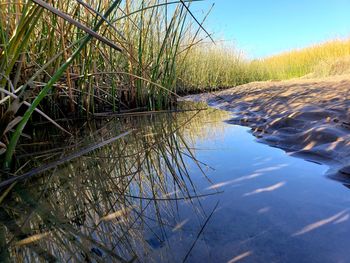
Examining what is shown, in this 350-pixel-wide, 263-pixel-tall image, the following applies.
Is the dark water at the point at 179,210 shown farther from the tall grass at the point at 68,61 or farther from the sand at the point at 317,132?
the tall grass at the point at 68,61

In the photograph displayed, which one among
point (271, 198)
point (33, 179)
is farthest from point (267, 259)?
point (33, 179)

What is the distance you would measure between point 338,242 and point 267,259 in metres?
0.13

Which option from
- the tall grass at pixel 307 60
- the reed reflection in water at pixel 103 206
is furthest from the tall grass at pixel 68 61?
the tall grass at pixel 307 60

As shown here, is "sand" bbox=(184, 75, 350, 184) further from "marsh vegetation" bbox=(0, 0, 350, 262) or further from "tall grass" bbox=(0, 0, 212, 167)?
"tall grass" bbox=(0, 0, 212, 167)

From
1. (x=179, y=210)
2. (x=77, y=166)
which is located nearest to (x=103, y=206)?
(x=179, y=210)

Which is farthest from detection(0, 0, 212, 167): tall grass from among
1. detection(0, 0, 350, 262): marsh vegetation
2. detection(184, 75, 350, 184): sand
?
detection(184, 75, 350, 184): sand

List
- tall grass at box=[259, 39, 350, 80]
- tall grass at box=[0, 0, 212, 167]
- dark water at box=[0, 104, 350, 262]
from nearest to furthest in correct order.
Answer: dark water at box=[0, 104, 350, 262]
tall grass at box=[0, 0, 212, 167]
tall grass at box=[259, 39, 350, 80]

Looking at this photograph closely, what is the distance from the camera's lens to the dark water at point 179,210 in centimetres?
53

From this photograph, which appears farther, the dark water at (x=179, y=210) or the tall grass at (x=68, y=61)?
the tall grass at (x=68, y=61)

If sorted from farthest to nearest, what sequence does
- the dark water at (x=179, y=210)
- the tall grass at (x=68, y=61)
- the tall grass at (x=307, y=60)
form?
the tall grass at (x=307, y=60) < the tall grass at (x=68, y=61) < the dark water at (x=179, y=210)

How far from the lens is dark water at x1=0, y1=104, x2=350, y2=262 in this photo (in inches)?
20.9

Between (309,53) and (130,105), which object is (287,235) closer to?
(130,105)

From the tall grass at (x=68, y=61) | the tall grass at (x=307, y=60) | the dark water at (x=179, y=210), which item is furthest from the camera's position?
the tall grass at (x=307, y=60)

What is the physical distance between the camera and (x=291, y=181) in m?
0.86
